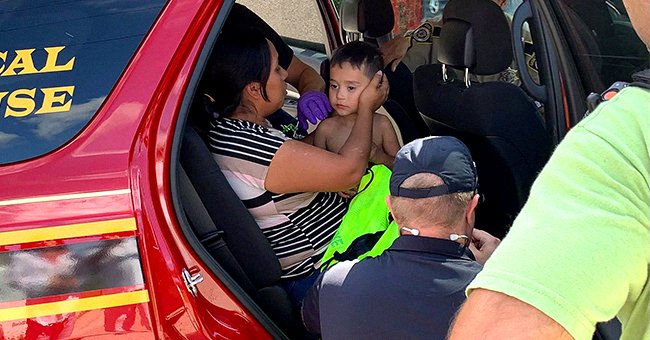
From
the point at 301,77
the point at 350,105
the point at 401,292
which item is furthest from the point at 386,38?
the point at 401,292

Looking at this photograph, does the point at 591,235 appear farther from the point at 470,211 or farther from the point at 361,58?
the point at 361,58

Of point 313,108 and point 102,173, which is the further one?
point 313,108

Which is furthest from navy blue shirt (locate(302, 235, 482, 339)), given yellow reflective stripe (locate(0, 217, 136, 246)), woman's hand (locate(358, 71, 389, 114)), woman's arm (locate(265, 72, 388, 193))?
woman's hand (locate(358, 71, 389, 114))

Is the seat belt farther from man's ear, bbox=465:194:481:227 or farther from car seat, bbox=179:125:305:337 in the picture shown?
man's ear, bbox=465:194:481:227

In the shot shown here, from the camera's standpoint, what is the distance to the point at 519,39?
209 cm

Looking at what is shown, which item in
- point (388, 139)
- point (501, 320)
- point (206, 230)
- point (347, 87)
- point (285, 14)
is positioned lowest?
point (501, 320)

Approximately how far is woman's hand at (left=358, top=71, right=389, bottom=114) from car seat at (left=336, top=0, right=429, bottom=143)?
1.33 ft

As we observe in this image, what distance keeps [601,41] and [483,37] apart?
0.43 m

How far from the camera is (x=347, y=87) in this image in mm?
Result: 2504

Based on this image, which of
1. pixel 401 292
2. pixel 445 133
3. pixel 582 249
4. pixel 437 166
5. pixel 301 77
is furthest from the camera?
pixel 301 77

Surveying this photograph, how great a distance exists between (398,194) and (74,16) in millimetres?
798

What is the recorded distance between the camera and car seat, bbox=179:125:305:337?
1774mm

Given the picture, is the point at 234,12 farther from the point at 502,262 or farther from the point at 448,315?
the point at 502,262

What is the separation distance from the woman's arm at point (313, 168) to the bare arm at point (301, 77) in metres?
0.91
